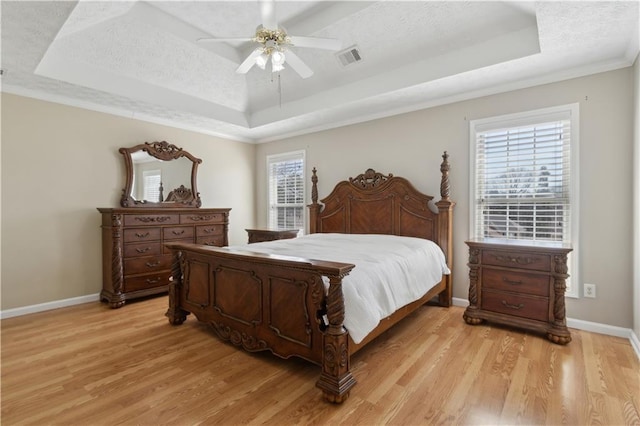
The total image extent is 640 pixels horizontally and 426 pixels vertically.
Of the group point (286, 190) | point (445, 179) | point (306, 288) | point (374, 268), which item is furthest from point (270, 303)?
point (286, 190)

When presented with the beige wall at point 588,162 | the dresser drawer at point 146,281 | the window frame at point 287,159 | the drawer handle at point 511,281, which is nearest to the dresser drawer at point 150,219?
the dresser drawer at point 146,281

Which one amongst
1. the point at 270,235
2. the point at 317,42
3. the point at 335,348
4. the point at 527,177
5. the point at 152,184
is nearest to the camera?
the point at 335,348

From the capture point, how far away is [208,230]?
15.3 ft

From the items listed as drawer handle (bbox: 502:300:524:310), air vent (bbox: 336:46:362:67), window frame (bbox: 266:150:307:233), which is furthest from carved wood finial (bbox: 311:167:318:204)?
drawer handle (bbox: 502:300:524:310)

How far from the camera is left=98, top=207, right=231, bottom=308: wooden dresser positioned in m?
3.70

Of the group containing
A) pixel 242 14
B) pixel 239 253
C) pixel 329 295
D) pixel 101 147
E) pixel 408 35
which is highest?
pixel 242 14

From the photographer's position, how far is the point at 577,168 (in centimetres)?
294

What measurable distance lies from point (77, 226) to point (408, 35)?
173 inches

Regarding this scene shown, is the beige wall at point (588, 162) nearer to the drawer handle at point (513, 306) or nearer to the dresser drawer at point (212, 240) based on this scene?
the drawer handle at point (513, 306)

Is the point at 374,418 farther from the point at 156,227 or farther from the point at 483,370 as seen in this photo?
the point at 156,227

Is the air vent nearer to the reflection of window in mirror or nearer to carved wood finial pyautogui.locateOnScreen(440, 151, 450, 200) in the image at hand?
carved wood finial pyautogui.locateOnScreen(440, 151, 450, 200)

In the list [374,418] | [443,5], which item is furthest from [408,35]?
[374,418]

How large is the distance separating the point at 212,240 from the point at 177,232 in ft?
1.88

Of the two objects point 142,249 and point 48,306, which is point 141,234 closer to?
point 142,249
